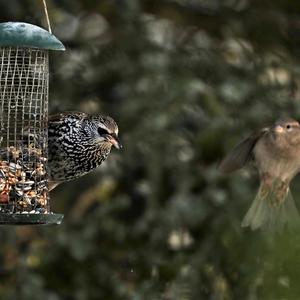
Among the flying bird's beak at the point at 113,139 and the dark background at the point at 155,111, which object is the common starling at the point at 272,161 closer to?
the flying bird's beak at the point at 113,139

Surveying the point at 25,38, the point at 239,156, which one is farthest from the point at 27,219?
the point at 239,156

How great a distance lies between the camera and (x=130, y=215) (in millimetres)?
7508

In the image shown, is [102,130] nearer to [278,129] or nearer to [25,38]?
[25,38]

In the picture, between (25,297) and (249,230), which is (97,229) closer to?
(25,297)

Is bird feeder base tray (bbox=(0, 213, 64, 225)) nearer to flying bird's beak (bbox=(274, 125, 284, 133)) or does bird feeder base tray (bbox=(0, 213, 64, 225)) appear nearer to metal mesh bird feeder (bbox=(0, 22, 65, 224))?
metal mesh bird feeder (bbox=(0, 22, 65, 224))

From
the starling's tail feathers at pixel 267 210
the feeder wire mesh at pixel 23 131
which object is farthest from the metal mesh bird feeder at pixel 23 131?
the starling's tail feathers at pixel 267 210

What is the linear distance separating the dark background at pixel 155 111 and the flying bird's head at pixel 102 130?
2182mm

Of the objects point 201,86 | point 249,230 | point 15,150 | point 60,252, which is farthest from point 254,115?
point 15,150

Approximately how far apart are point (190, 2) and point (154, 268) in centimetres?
201

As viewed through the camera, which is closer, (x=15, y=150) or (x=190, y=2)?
(x=15, y=150)

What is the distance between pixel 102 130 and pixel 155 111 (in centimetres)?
248

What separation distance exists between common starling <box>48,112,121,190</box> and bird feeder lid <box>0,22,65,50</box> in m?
0.71

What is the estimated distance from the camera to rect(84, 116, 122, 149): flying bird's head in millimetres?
4645

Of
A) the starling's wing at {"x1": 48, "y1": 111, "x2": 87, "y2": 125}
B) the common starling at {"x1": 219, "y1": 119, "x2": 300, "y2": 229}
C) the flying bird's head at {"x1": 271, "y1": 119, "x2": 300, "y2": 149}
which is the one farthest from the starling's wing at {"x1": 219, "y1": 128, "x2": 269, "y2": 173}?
the starling's wing at {"x1": 48, "y1": 111, "x2": 87, "y2": 125}
